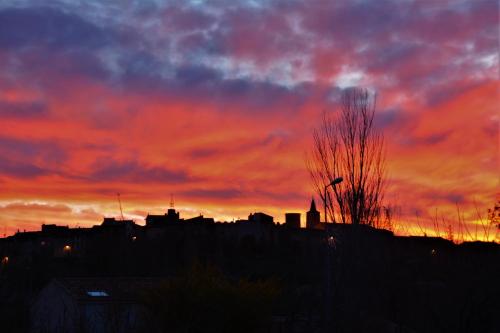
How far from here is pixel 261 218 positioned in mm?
88625

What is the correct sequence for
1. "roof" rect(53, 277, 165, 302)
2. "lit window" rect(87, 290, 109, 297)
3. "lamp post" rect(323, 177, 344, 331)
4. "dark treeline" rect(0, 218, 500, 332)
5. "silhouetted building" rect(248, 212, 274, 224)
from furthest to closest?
"silhouetted building" rect(248, 212, 274, 224) < "lit window" rect(87, 290, 109, 297) < "roof" rect(53, 277, 165, 302) < "lamp post" rect(323, 177, 344, 331) < "dark treeline" rect(0, 218, 500, 332)

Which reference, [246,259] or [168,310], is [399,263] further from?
[246,259]

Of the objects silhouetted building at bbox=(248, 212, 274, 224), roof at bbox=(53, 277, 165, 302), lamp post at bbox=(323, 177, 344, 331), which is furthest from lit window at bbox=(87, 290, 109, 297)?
silhouetted building at bbox=(248, 212, 274, 224)

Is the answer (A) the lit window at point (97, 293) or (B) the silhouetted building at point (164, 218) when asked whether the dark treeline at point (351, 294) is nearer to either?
(A) the lit window at point (97, 293)

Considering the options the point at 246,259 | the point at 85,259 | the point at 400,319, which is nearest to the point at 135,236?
the point at 85,259

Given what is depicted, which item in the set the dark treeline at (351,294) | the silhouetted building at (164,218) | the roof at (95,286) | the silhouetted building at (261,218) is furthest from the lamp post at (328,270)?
the silhouetted building at (164,218)

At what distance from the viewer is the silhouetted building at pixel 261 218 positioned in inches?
3374

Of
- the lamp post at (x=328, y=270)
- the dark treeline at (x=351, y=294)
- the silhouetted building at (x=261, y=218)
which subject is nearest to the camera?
the dark treeline at (x=351, y=294)

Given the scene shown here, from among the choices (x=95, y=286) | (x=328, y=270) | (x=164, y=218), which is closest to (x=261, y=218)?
(x=164, y=218)

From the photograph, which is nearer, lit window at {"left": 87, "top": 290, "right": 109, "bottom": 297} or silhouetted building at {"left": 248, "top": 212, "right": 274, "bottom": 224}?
lit window at {"left": 87, "top": 290, "right": 109, "bottom": 297}

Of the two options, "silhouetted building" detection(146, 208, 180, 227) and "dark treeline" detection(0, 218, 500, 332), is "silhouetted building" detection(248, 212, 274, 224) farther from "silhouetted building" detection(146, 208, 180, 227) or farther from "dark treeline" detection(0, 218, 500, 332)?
"dark treeline" detection(0, 218, 500, 332)

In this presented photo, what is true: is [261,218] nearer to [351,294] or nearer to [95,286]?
[95,286]

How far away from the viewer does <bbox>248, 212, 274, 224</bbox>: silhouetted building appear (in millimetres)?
85700

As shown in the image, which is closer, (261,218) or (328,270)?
(328,270)
